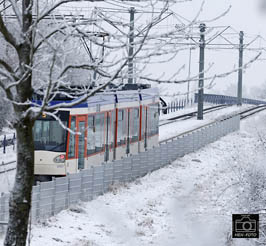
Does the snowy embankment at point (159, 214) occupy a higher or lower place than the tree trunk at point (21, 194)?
lower

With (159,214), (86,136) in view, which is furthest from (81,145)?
(159,214)

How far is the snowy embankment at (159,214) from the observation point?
51.0 ft

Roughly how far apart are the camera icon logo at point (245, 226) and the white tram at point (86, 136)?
5449 mm

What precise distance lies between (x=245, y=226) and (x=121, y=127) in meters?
10.6

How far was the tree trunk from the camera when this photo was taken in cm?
798

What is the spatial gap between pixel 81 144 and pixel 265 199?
611 cm

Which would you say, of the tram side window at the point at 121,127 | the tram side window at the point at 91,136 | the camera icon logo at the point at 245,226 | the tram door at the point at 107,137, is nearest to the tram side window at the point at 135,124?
the tram side window at the point at 121,127

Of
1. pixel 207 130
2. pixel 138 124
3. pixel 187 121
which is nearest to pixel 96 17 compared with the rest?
pixel 138 124

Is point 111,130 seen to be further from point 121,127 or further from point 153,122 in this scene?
point 153,122

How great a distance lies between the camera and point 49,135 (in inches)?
742

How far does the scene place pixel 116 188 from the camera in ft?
68.5

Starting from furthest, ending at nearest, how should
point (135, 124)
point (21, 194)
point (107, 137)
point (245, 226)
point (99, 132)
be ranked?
point (135, 124)
point (107, 137)
point (99, 132)
point (245, 226)
point (21, 194)

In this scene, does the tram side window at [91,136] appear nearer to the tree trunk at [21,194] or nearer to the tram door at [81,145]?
the tram door at [81,145]

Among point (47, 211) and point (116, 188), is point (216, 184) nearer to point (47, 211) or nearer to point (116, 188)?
point (116, 188)
